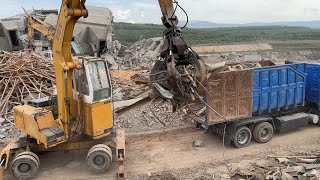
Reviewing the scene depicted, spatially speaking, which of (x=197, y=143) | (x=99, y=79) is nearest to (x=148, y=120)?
(x=197, y=143)

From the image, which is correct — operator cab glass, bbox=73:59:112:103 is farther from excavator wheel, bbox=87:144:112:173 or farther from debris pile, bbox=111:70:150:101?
debris pile, bbox=111:70:150:101

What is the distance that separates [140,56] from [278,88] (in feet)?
58.3

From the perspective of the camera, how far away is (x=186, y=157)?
10328mm

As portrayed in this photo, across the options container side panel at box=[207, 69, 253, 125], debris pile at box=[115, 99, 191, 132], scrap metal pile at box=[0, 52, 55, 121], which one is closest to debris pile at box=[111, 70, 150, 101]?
debris pile at box=[115, 99, 191, 132]

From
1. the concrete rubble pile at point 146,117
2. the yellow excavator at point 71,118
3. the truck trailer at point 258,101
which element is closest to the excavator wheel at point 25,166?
the yellow excavator at point 71,118

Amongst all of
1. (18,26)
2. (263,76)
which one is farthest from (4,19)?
(263,76)

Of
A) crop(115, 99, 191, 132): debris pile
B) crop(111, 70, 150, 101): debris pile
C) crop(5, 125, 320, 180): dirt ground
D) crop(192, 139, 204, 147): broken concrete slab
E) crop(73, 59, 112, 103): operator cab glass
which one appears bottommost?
crop(5, 125, 320, 180): dirt ground

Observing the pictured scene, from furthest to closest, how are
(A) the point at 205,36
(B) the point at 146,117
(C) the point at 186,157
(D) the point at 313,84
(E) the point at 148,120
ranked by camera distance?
(A) the point at 205,36, (B) the point at 146,117, (E) the point at 148,120, (D) the point at 313,84, (C) the point at 186,157

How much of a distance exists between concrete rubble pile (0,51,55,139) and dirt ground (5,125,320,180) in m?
4.82

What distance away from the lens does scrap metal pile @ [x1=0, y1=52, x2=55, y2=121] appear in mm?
14508

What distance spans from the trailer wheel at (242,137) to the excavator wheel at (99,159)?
12.8ft

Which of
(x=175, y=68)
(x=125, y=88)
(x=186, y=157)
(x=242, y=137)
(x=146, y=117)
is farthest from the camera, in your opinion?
(x=125, y=88)

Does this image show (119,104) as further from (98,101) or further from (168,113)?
(98,101)

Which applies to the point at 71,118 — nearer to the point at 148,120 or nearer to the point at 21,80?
the point at 148,120
